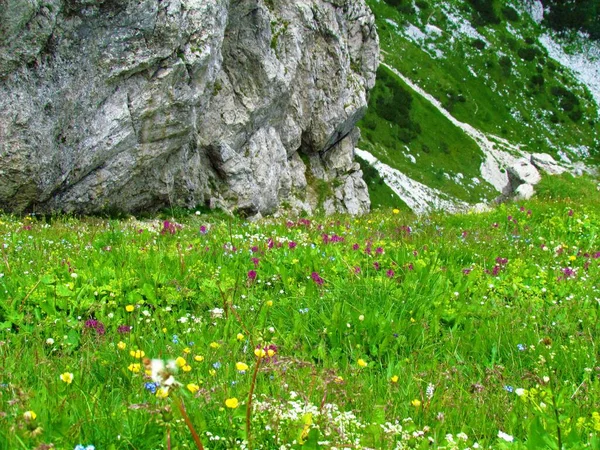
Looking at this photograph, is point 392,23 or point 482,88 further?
point 482,88

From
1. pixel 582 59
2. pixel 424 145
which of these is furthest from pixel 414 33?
pixel 582 59

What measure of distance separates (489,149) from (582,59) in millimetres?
56741

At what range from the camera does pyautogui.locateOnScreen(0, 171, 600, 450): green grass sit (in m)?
2.80

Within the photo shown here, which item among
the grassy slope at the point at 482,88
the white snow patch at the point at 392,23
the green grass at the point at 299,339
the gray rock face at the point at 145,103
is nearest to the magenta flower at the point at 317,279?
the green grass at the point at 299,339

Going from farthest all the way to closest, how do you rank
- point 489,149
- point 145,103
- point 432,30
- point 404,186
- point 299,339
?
point 432,30 → point 489,149 → point 404,186 → point 145,103 → point 299,339

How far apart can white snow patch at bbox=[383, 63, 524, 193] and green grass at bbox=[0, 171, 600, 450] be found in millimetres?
94434

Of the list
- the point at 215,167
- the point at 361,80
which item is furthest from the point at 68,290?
the point at 361,80

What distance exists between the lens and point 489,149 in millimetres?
103188

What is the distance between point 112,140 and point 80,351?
1595 cm

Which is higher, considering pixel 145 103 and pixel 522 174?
pixel 145 103

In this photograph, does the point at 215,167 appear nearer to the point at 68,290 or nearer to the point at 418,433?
the point at 68,290

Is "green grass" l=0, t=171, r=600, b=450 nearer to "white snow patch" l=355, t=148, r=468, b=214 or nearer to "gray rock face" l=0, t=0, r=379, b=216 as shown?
"gray rock face" l=0, t=0, r=379, b=216

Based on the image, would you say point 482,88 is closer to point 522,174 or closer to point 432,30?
point 432,30

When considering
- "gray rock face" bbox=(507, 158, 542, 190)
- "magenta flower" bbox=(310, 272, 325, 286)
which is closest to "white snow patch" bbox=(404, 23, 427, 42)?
"gray rock face" bbox=(507, 158, 542, 190)
